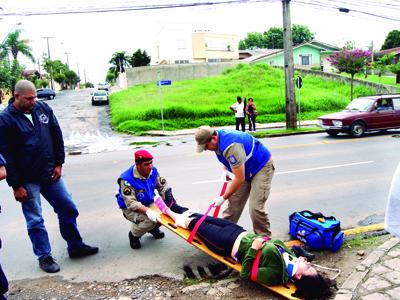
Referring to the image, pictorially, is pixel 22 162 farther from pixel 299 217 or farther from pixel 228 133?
pixel 299 217

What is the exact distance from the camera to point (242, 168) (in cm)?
418

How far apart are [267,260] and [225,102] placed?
67.9 feet

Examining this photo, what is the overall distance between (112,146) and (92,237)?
419 inches

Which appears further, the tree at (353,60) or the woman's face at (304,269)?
the tree at (353,60)

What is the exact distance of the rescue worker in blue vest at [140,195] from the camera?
472 centimetres

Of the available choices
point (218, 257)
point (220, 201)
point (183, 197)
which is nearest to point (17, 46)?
point (183, 197)

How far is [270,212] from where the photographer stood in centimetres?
606

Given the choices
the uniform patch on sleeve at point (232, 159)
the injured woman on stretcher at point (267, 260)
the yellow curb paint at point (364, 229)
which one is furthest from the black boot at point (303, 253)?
the uniform patch on sleeve at point (232, 159)

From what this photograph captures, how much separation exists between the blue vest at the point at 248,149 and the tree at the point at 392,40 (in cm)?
6865

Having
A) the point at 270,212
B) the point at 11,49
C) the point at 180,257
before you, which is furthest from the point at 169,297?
the point at 11,49

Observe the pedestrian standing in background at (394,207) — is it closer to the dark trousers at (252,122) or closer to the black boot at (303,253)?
the black boot at (303,253)

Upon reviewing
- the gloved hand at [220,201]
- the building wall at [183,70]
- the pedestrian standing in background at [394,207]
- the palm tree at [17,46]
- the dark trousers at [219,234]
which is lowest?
the dark trousers at [219,234]

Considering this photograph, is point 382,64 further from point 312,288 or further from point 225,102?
point 312,288

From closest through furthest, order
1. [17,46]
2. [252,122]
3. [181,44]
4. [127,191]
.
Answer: [127,191] → [252,122] → [17,46] → [181,44]
